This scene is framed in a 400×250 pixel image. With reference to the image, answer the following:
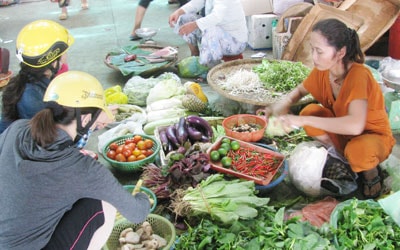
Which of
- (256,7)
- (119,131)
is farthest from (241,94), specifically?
(256,7)

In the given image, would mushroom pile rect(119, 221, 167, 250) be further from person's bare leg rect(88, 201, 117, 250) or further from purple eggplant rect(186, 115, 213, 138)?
purple eggplant rect(186, 115, 213, 138)

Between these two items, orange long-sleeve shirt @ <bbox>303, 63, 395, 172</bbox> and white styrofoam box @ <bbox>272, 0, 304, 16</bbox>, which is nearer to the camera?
orange long-sleeve shirt @ <bbox>303, 63, 395, 172</bbox>

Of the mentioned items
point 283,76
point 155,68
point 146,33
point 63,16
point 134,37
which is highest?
point 283,76

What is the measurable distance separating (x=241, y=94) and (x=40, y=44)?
1.92 m

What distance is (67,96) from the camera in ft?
6.10

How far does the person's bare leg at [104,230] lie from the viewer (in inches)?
82.7

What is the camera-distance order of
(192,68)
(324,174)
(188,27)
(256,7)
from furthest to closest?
1. (256,7)
2. (192,68)
3. (188,27)
4. (324,174)

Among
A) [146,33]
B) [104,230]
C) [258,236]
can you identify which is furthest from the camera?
[146,33]

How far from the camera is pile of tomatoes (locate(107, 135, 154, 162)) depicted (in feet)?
10.8

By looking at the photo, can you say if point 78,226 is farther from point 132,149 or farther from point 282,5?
point 282,5

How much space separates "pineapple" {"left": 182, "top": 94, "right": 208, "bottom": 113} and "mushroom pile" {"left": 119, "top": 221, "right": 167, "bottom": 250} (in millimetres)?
1792

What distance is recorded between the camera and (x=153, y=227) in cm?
254

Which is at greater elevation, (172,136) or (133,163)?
(172,136)

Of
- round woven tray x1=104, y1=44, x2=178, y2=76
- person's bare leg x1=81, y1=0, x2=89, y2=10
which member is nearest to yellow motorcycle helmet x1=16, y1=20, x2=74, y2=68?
round woven tray x1=104, y1=44, x2=178, y2=76
